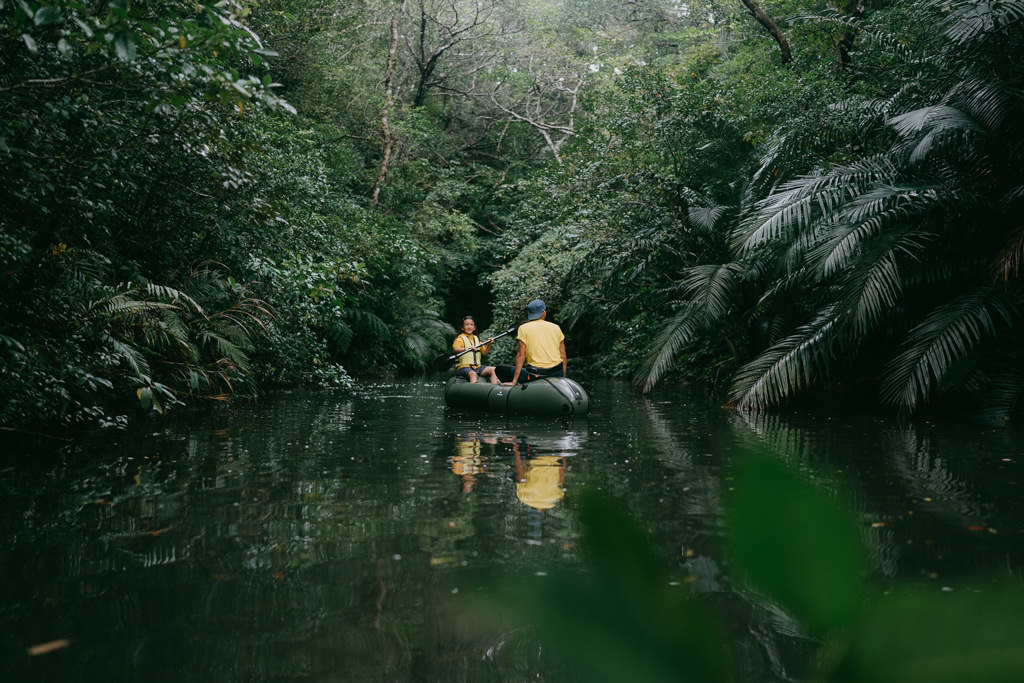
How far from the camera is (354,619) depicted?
10.7 ft

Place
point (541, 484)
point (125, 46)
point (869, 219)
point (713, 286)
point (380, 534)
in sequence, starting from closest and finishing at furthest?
point (380, 534) < point (125, 46) < point (541, 484) < point (869, 219) < point (713, 286)

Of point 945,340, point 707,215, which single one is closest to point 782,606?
point 945,340

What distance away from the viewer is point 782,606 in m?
0.56

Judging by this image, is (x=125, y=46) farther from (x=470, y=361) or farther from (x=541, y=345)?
(x=470, y=361)

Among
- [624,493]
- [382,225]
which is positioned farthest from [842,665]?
[382,225]

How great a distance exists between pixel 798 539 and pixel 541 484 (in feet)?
18.7

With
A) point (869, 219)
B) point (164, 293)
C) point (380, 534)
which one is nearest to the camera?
point (380, 534)

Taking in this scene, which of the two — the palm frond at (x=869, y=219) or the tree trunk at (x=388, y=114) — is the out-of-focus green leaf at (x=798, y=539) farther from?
the tree trunk at (x=388, y=114)

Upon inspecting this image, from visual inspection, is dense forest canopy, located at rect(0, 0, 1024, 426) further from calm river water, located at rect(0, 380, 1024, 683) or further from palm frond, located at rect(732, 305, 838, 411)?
calm river water, located at rect(0, 380, 1024, 683)

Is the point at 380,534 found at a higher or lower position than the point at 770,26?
lower

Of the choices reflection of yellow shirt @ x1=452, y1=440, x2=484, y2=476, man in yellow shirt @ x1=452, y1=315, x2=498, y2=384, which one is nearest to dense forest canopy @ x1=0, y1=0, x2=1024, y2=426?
man in yellow shirt @ x1=452, y1=315, x2=498, y2=384

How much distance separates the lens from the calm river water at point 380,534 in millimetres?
2781

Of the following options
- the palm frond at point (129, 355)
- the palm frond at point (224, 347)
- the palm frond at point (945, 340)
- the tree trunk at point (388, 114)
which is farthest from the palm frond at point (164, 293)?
the tree trunk at point (388, 114)

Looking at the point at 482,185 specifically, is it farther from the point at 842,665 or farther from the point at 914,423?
the point at 842,665
